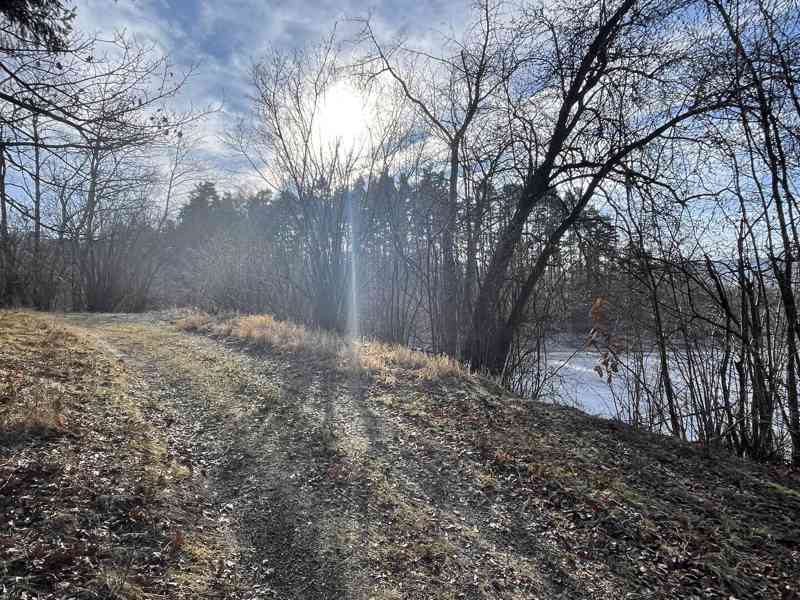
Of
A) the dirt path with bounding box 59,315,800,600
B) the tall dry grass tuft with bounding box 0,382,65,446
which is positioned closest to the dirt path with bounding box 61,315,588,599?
the dirt path with bounding box 59,315,800,600

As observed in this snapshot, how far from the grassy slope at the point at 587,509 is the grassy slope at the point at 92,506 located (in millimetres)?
1219

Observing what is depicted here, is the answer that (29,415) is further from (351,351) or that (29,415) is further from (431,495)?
(351,351)

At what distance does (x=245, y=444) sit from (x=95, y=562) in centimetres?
189

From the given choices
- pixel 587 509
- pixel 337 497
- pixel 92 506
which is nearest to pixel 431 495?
pixel 337 497

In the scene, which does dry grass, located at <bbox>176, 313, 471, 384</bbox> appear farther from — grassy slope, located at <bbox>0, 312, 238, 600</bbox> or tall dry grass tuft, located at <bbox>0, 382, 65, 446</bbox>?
tall dry grass tuft, located at <bbox>0, 382, 65, 446</bbox>

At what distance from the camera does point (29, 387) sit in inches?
175

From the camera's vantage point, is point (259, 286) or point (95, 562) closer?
point (95, 562)

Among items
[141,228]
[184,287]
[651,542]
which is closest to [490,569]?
[651,542]

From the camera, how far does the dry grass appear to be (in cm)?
653

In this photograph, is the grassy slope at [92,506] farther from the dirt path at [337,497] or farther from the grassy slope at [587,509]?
the grassy slope at [587,509]

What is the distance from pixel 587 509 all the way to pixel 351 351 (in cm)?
498

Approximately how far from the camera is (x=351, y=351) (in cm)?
754

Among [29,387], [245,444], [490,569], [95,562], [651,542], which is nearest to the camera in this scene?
[95,562]

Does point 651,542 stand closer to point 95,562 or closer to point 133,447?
point 95,562
